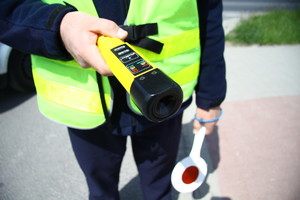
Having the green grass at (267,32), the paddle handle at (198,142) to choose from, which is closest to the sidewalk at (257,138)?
the green grass at (267,32)

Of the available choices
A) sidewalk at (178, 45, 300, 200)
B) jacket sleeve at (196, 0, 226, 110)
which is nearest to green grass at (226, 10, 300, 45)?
sidewalk at (178, 45, 300, 200)

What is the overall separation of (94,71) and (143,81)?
0.32m

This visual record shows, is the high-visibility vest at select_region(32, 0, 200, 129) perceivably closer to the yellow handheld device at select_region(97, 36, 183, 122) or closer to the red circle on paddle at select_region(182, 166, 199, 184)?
the yellow handheld device at select_region(97, 36, 183, 122)

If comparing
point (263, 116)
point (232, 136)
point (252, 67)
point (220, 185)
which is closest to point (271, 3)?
point (252, 67)

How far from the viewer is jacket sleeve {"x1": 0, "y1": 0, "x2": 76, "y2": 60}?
0.70 metres

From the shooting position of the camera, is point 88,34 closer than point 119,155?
Yes

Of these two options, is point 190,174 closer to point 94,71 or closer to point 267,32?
point 94,71

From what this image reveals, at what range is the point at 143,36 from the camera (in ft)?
2.56

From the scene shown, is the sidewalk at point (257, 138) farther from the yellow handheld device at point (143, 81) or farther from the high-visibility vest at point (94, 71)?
the yellow handheld device at point (143, 81)

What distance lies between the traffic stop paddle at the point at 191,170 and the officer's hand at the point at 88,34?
19.8 inches

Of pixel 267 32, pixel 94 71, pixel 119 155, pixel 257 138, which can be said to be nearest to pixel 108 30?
pixel 94 71

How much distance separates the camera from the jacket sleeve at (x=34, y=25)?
2.29 feet

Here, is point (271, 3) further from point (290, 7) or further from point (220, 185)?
point (220, 185)

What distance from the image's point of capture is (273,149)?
81.4 inches
